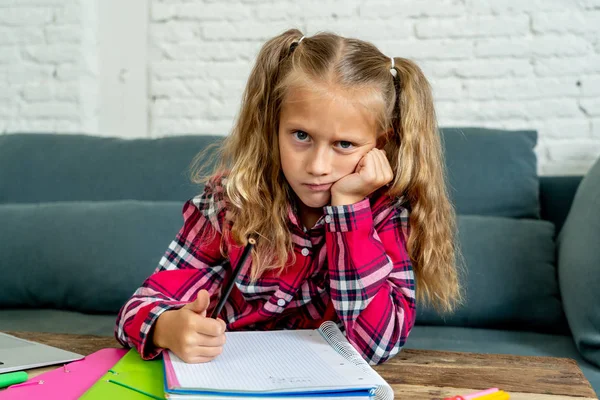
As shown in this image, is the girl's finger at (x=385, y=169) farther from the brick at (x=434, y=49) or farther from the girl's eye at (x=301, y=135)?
the brick at (x=434, y=49)

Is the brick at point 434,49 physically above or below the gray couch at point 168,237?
above

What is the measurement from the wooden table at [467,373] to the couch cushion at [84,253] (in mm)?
670

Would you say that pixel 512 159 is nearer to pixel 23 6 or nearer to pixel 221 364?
pixel 221 364

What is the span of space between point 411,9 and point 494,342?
3.80ft

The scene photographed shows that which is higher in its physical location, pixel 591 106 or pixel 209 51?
pixel 209 51

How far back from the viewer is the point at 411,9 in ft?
7.19

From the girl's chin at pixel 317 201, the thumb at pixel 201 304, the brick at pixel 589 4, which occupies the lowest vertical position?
the thumb at pixel 201 304

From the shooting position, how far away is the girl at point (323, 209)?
38.8 inches

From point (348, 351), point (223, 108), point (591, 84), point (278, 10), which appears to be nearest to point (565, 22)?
point (591, 84)

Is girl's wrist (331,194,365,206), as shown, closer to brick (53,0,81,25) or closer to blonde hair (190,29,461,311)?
blonde hair (190,29,461,311)

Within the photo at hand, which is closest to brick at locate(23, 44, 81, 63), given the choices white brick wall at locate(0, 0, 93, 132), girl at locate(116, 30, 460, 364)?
white brick wall at locate(0, 0, 93, 132)

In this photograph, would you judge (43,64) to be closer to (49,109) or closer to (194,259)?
(49,109)

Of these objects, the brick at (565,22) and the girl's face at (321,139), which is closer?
the girl's face at (321,139)

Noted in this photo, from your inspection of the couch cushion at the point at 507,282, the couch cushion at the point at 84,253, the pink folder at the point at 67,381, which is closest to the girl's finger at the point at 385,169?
the pink folder at the point at 67,381
